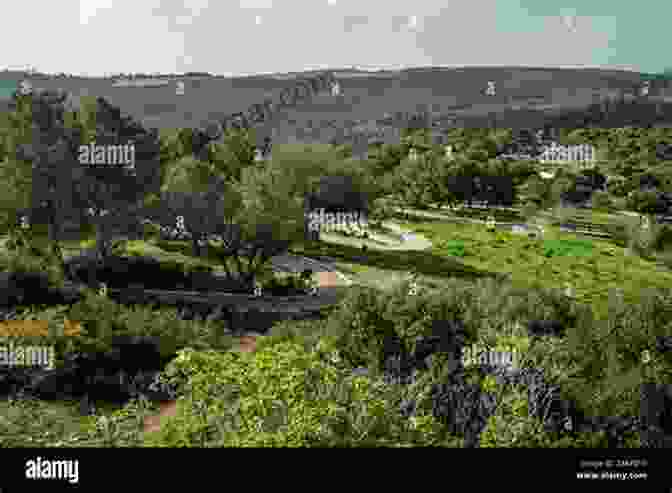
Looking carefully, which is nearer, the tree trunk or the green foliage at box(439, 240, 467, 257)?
the tree trunk

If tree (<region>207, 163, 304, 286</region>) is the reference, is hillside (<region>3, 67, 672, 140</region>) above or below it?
above

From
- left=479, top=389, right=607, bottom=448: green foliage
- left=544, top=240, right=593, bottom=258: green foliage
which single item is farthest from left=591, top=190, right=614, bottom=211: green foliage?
left=479, top=389, right=607, bottom=448: green foliage

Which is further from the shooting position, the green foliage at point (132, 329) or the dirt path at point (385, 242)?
the dirt path at point (385, 242)

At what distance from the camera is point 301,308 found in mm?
21531

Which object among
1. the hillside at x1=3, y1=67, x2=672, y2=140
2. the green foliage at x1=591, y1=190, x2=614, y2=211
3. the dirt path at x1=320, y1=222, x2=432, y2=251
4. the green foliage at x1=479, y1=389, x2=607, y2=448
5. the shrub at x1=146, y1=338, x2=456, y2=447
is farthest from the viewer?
the hillside at x1=3, y1=67, x2=672, y2=140

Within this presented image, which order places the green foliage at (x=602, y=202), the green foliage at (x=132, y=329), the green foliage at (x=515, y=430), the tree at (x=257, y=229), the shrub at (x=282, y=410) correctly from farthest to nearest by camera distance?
the green foliage at (x=602, y=202) < the tree at (x=257, y=229) < the green foliage at (x=132, y=329) < the green foliage at (x=515, y=430) < the shrub at (x=282, y=410)

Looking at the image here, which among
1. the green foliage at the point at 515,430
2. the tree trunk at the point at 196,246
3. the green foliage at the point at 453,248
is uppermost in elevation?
the green foliage at the point at 515,430

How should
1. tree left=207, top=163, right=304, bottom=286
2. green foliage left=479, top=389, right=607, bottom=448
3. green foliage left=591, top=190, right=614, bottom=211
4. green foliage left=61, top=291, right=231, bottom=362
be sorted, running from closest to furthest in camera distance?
1. green foliage left=479, top=389, right=607, bottom=448
2. green foliage left=61, top=291, right=231, bottom=362
3. tree left=207, top=163, right=304, bottom=286
4. green foliage left=591, top=190, right=614, bottom=211

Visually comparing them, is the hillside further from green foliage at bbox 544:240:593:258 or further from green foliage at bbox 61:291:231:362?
green foliage at bbox 61:291:231:362

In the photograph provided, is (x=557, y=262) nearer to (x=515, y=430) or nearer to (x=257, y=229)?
(x=257, y=229)

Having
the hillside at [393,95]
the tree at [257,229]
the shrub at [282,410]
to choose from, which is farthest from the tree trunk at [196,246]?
the hillside at [393,95]

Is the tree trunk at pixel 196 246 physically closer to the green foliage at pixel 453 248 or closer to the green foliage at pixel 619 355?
the green foliage at pixel 453 248
